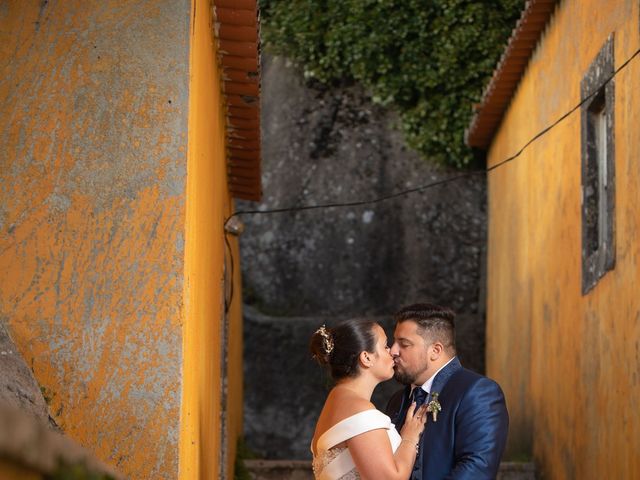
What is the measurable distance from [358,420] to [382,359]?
0.37 meters

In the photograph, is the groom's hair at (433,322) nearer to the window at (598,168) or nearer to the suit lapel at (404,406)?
the suit lapel at (404,406)

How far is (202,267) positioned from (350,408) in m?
1.44

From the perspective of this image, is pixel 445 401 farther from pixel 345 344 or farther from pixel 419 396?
pixel 345 344

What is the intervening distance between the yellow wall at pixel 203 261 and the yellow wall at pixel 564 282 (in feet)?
8.55

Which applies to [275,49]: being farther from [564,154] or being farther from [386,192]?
[564,154]

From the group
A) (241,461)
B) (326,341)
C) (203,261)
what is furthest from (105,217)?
(241,461)

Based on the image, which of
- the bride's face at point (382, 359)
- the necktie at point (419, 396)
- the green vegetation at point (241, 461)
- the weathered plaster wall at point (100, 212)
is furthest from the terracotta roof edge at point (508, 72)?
the weathered plaster wall at point (100, 212)

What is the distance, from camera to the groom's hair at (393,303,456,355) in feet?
19.6

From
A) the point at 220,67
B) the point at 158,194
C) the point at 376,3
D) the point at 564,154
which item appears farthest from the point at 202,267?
the point at 376,3

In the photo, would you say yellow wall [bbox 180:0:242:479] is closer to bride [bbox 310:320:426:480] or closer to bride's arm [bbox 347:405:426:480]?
bride [bbox 310:320:426:480]

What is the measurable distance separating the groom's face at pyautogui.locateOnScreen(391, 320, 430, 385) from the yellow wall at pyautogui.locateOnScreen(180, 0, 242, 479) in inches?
43.0

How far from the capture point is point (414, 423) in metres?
5.75

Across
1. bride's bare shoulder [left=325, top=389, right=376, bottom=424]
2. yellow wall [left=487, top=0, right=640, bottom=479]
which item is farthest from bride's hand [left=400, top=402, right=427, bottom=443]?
yellow wall [left=487, top=0, right=640, bottom=479]

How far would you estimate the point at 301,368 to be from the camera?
14.6 meters
